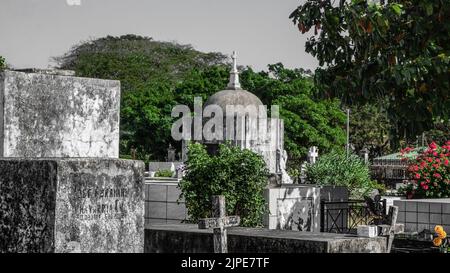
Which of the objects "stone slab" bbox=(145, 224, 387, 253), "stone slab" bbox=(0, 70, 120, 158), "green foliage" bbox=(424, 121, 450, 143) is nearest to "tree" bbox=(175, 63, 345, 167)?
"green foliage" bbox=(424, 121, 450, 143)

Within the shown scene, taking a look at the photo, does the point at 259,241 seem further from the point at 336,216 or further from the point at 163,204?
the point at 336,216

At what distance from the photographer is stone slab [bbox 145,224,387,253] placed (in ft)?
30.3

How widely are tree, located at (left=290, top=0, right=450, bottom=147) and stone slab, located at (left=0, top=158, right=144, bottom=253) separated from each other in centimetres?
587

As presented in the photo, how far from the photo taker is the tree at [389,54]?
1157 cm

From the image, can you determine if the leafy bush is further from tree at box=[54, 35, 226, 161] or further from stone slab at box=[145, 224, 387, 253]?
tree at box=[54, 35, 226, 161]

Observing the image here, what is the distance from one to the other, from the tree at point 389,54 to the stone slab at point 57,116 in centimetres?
553

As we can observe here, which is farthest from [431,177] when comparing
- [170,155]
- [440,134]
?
[440,134]

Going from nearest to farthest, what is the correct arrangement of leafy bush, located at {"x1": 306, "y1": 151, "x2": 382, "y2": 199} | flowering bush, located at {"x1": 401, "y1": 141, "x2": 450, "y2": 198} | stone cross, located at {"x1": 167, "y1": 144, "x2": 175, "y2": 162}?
flowering bush, located at {"x1": 401, "y1": 141, "x2": 450, "y2": 198}
leafy bush, located at {"x1": 306, "y1": 151, "x2": 382, "y2": 199}
stone cross, located at {"x1": 167, "y1": 144, "x2": 175, "y2": 162}

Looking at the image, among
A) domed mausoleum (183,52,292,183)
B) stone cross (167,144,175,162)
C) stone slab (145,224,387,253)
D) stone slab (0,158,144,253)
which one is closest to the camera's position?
stone slab (0,158,144,253)

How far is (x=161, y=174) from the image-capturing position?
25.8 metres

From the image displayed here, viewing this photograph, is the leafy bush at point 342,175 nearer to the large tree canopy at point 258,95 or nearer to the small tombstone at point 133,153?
the small tombstone at point 133,153

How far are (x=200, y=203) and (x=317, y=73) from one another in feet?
8.91
